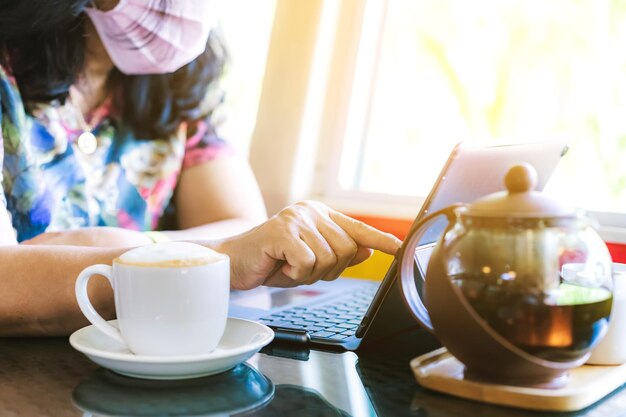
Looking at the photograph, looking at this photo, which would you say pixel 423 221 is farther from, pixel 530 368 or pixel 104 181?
pixel 104 181

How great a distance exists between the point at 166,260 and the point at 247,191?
3.51ft

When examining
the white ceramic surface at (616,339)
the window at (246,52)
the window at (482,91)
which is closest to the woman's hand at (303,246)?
the white ceramic surface at (616,339)

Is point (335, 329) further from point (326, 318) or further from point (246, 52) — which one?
point (246, 52)

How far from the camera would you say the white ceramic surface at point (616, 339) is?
741 millimetres

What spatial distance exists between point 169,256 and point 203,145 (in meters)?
1.12

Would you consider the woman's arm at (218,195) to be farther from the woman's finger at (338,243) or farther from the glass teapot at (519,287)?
the glass teapot at (519,287)

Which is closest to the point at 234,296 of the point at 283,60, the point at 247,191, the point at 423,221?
the point at 247,191

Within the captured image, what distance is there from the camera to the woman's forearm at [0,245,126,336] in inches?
35.1

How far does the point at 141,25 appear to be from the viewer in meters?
1.50

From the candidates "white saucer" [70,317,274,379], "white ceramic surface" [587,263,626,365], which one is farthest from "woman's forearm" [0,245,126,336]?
"white ceramic surface" [587,263,626,365]

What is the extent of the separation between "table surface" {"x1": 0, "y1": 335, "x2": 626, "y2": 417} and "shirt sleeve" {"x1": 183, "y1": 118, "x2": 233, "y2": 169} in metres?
0.99

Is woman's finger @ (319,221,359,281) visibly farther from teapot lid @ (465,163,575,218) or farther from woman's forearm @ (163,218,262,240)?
woman's forearm @ (163,218,262,240)

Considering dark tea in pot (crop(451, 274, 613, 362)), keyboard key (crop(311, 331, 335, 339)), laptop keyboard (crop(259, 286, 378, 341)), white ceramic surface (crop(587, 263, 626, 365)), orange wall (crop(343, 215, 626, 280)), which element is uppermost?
dark tea in pot (crop(451, 274, 613, 362))


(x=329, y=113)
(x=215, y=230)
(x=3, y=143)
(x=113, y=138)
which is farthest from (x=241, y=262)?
(x=329, y=113)
